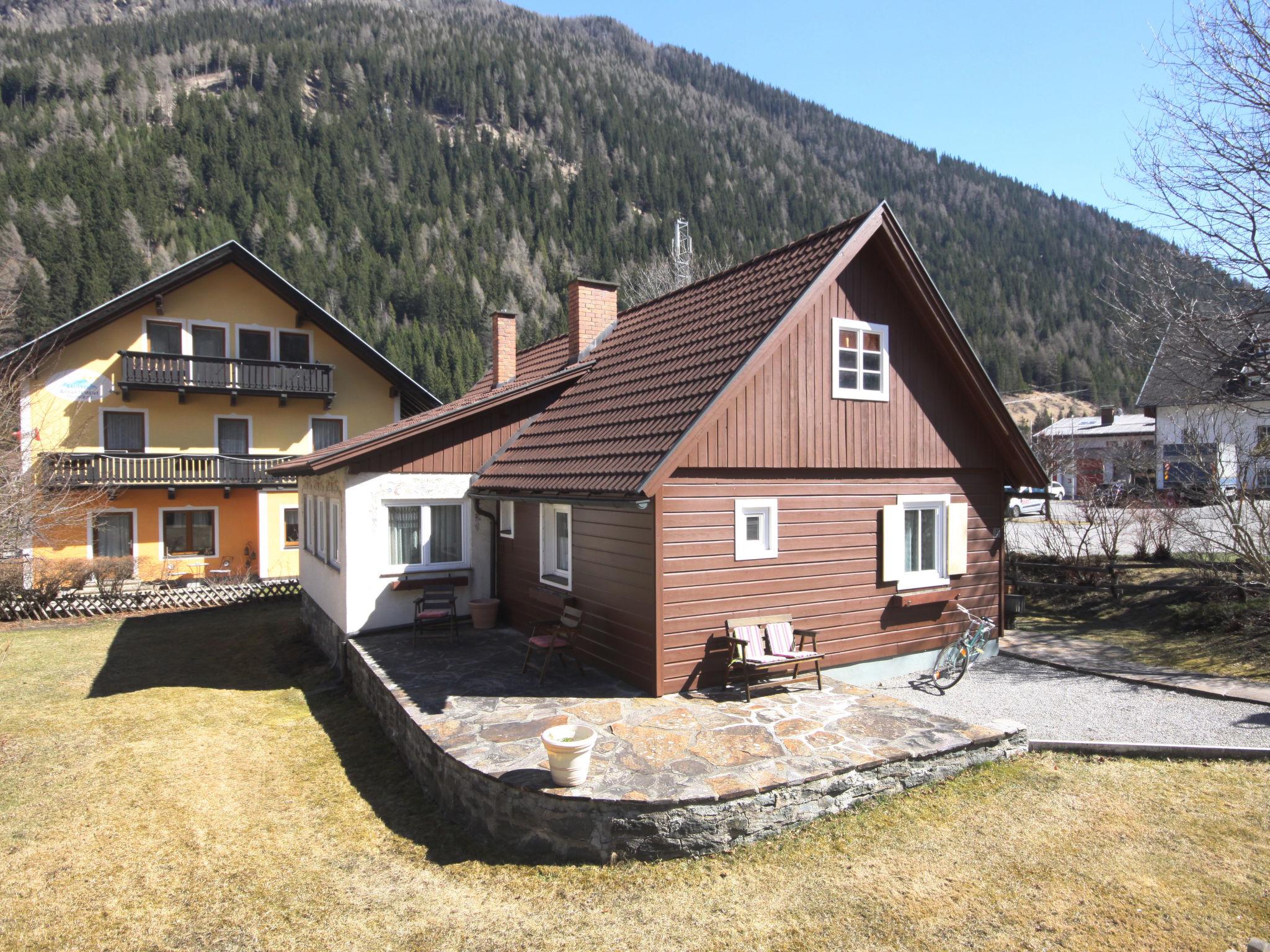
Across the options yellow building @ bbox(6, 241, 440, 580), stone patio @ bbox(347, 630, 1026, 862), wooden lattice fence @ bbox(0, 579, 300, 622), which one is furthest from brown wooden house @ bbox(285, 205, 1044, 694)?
yellow building @ bbox(6, 241, 440, 580)

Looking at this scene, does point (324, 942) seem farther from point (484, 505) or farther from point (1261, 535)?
point (1261, 535)

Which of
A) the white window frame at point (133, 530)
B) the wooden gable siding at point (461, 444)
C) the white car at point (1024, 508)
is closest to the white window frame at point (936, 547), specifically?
the wooden gable siding at point (461, 444)

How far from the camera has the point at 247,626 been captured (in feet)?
57.2

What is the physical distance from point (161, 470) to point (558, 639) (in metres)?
17.8

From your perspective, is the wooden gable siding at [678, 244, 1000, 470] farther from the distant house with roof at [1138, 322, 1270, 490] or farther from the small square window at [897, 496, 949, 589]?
the distant house with roof at [1138, 322, 1270, 490]

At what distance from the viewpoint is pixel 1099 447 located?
42.7m

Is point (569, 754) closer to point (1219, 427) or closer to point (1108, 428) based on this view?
point (1219, 427)

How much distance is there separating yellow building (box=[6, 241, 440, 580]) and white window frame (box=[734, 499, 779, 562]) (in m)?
18.4

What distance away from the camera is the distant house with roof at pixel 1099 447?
2500 centimetres

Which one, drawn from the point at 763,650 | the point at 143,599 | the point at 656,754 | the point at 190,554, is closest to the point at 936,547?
the point at 763,650

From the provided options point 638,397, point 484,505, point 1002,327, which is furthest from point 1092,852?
point 1002,327

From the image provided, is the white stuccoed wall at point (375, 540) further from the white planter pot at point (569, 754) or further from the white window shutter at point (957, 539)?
the white window shutter at point (957, 539)

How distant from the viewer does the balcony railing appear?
20172 millimetres

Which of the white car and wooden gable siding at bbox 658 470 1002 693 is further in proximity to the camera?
the white car
